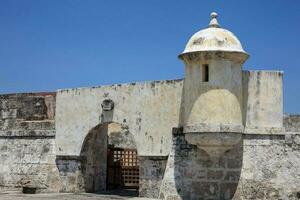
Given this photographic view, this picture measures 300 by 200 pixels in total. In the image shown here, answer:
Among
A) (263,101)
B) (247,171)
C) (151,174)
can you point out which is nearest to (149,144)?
(151,174)

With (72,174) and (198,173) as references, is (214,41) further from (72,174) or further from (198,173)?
(72,174)

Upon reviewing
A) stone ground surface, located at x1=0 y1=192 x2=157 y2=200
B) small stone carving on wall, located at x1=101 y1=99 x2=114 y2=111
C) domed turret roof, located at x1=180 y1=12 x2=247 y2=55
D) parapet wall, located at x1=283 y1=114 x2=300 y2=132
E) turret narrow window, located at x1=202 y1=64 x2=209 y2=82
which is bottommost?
stone ground surface, located at x1=0 y1=192 x2=157 y2=200

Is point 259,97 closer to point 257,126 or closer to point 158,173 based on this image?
point 257,126

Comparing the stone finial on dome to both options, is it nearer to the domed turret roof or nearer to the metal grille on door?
the domed turret roof

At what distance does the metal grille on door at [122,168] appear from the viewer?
18.8m

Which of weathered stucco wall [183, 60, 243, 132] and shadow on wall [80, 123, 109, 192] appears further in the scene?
shadow on wall [80, 123, 109, 192]

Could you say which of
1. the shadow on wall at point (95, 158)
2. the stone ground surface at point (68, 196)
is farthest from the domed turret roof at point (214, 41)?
the stone ground surface at point (68, 196)

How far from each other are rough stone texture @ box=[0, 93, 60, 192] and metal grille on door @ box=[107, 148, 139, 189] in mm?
2371

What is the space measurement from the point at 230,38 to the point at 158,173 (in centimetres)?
424

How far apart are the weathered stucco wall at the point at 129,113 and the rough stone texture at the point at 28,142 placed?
2.31 ft

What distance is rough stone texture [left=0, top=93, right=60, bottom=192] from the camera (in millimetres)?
17297

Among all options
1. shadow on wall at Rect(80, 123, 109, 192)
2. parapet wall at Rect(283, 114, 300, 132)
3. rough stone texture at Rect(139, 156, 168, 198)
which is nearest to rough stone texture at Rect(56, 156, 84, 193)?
shadow on wall at Rect(80, 123, 109, 192)

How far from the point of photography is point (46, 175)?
17219mm

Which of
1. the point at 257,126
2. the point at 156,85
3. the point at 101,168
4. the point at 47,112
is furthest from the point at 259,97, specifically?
the point at 47,112
